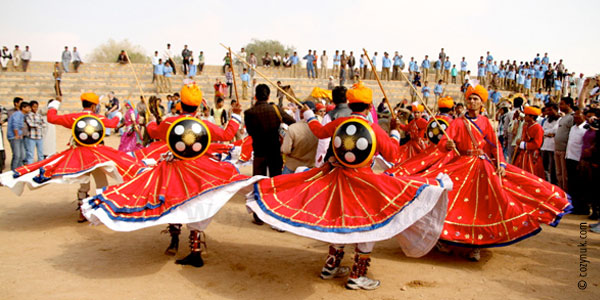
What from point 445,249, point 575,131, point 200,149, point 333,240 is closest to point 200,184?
point 200,149

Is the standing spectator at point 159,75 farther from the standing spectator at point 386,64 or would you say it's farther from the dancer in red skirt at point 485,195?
the dancer in red skirt at point 485,195

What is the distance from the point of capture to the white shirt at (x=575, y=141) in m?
7.73

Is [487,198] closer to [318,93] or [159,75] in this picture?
[318,93]

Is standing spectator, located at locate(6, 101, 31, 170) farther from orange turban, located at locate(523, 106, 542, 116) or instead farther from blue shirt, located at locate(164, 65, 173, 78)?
blue shirt, located at locate(164, 65, 173, 78)

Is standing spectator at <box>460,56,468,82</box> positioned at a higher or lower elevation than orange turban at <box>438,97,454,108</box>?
higher

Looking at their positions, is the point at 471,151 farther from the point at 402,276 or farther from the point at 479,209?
the point at 402,276

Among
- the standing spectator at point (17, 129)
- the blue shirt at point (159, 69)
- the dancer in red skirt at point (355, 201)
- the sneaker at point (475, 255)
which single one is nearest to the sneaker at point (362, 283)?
the dancer in red skirt at point (355, 201)

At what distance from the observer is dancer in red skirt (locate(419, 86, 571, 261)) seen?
5.09 meters

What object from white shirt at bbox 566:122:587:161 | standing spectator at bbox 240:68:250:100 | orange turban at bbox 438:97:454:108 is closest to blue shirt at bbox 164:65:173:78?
standing spectator at bbox 240:68:250:100

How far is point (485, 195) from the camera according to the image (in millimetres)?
5340

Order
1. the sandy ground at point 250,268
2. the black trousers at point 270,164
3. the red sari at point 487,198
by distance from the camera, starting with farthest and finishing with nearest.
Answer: the black trousers at point 270,164, the red sari at point 487,198, the sandy ground at point 250,268

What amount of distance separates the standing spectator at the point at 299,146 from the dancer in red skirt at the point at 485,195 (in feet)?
6.11

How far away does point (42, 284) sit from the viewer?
4652mm

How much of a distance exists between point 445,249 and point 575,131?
3.90 metres
